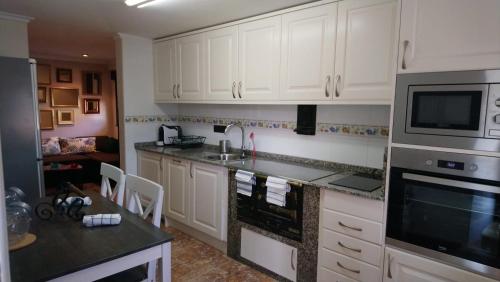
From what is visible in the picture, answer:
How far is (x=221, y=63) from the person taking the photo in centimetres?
299

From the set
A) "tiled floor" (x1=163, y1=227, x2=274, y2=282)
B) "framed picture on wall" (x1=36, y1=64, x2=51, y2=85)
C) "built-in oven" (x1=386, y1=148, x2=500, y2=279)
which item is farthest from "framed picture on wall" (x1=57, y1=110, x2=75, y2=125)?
"built-in oven" (x1=386, y1=148, x2=500, y2=279)

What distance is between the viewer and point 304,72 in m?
2.37

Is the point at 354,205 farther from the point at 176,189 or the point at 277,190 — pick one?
the point at 176,189

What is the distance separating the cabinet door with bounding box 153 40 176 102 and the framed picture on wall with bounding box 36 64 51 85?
3.16 meters

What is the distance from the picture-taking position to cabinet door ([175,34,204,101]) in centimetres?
321

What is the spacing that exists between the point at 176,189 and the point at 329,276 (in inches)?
69.4

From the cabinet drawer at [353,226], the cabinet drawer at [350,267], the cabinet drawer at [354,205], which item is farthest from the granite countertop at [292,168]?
the cabinet drawer at [350,267]

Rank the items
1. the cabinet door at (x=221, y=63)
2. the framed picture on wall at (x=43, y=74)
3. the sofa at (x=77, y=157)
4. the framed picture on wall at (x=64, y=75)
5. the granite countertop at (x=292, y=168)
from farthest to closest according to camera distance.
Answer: the framed picture on wall at (x=64, y=75) → the framed picture on wall at (x=43, y=74) → the sofa at (x=77, y=157) → the cabinet door at (x=221, y=63) → the granite countertop at (x=292, y=168)

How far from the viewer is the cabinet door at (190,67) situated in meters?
3.21

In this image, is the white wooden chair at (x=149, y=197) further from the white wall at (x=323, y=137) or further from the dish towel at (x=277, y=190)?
the white wall at (x=323, y=137)

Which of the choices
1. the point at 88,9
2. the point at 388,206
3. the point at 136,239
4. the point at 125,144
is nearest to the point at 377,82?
the point at 388,206

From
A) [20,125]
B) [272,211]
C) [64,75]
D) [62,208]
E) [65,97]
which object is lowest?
[272,211]

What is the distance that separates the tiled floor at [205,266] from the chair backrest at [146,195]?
864 millimetres

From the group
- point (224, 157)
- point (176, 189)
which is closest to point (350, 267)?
point (224, 157)
